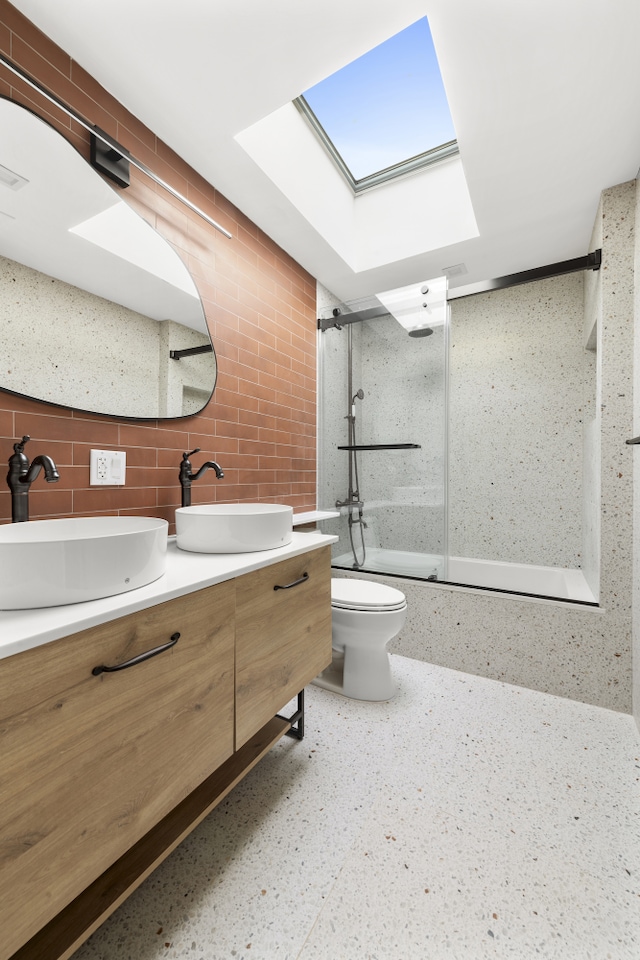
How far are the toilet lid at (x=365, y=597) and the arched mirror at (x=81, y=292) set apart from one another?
1.07 metres

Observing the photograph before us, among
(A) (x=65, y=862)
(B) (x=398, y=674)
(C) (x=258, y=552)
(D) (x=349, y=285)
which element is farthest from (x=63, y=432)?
(D) (x=349, y=285)

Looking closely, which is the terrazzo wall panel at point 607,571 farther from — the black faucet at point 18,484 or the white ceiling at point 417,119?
the black faucet at point 18,484

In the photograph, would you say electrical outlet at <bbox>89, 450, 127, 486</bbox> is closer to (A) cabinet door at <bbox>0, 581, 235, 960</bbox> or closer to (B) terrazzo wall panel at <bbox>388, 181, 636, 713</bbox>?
(A) cabinet door at <bbox>0, 581, 235, 960</bbox>

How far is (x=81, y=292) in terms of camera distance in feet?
4.28

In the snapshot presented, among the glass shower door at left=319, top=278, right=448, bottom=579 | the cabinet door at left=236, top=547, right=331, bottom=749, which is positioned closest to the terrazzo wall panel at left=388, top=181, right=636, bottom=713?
the glass shower door at left=319, top=278, right=448, bottom=579

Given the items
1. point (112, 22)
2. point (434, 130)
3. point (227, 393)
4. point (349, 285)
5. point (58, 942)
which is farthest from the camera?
point (349, 285)

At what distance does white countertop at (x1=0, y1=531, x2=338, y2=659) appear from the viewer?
0.62 m

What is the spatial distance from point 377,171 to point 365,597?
2389 millimetres

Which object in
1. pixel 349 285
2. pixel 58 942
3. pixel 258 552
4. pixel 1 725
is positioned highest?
pixel 349 285

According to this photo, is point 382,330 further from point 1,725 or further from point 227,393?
→ point 1,725

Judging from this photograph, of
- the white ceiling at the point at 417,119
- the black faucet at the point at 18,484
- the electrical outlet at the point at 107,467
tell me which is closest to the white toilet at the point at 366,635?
the electrical outlet at the point at 107,467

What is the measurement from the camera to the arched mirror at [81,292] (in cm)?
114

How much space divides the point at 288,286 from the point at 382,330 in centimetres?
62

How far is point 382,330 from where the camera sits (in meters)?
2.50
